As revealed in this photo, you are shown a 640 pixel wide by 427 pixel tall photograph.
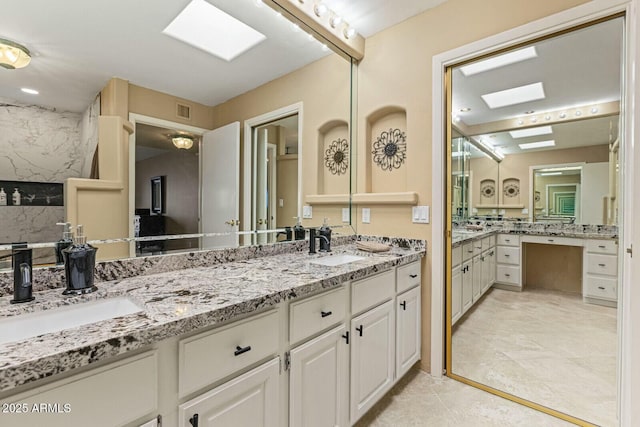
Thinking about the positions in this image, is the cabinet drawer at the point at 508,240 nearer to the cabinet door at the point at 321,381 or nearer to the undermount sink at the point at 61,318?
the cabinet door at the point at 321,381

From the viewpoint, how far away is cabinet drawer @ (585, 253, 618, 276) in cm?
256

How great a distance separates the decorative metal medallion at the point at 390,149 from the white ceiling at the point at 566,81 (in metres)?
0.47

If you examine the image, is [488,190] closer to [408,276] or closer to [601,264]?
[601,264]

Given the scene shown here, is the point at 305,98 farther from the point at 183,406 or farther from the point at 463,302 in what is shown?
the point at 463,302

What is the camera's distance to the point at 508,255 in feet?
12.0

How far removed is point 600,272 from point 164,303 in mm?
3743

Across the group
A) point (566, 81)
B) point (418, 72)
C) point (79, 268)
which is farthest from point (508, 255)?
point (79, 268)

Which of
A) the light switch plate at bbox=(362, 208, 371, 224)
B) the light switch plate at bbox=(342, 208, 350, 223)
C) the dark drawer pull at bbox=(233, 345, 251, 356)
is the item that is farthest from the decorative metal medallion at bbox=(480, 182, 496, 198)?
the dark drawer pull at bbox=(233, 345, 251, 356)

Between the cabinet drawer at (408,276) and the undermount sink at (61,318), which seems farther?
the cabinet drawer at (408,276)

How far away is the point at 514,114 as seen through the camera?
9.46ft

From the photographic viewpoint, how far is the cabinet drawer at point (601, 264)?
8.39ft

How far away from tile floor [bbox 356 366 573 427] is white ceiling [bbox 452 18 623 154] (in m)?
1.95

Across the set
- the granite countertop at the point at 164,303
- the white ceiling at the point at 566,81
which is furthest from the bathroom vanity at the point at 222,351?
the white ceiling at the point at 566,81

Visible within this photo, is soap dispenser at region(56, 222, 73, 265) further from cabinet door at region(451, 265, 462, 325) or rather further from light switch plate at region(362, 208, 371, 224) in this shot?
cabinet door at region(451, 265, 462, 325)
